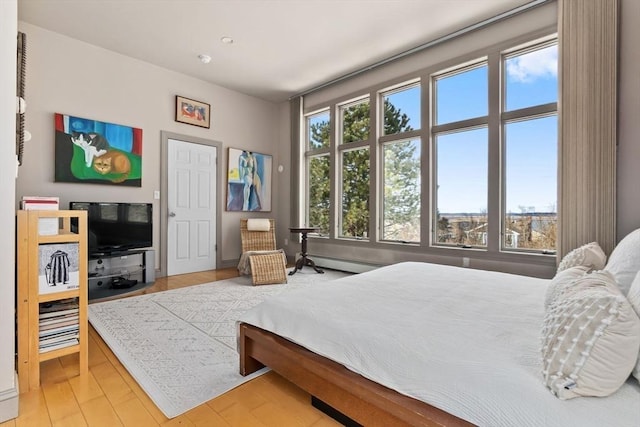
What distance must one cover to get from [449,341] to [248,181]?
4798 mm

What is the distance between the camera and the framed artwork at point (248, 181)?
17.1ft

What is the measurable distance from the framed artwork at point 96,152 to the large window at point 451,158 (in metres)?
2.78

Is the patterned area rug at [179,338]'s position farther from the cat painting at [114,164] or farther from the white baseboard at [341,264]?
the cat painting at [114,164]

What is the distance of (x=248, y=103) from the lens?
18.0 feet

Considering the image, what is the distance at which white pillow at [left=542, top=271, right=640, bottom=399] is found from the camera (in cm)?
78

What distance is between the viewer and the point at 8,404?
1.42 meters

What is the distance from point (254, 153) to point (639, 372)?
5365mm

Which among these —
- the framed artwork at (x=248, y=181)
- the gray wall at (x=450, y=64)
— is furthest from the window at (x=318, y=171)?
the framed artwork at (x=248, y=181)

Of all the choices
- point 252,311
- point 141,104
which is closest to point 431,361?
point 252,311

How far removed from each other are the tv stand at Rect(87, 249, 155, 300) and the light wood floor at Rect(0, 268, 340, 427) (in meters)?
1.82

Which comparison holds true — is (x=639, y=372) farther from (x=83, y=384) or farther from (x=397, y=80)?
(x=397, y=80)

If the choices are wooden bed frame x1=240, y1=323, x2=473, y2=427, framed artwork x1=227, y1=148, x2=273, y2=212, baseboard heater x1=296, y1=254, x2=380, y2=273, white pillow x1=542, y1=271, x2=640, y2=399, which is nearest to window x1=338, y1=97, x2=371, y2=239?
baseboard heater x1=296, y1=254, x2=380, y2=273

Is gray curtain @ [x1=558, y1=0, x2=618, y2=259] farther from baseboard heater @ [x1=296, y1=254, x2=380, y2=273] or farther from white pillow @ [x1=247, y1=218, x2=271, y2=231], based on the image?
white pillow @ [x1=247, y1=218, x2=271, y2=231]

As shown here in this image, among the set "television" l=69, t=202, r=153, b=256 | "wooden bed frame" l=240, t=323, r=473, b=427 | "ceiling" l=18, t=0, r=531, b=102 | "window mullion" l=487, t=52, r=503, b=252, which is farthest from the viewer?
"television" l=69, t=202, r=153, b=256
